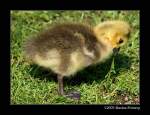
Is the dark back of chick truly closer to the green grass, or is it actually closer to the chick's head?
the chick's head

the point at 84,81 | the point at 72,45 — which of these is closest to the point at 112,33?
the point at 72,45

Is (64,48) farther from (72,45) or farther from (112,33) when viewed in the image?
(112,33)

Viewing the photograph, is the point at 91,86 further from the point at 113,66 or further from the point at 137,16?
the point at 137,16

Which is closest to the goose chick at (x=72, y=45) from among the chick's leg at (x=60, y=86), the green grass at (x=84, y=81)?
the chick's leg at (x=60, y=86)

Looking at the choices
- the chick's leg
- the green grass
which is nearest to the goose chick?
the chick's leg

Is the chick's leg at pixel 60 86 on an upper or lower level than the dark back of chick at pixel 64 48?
lower

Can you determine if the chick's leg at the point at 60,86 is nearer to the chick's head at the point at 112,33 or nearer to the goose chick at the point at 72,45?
the goose chick at the point at 72,45

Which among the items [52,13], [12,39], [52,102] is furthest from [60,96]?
[52,13]
